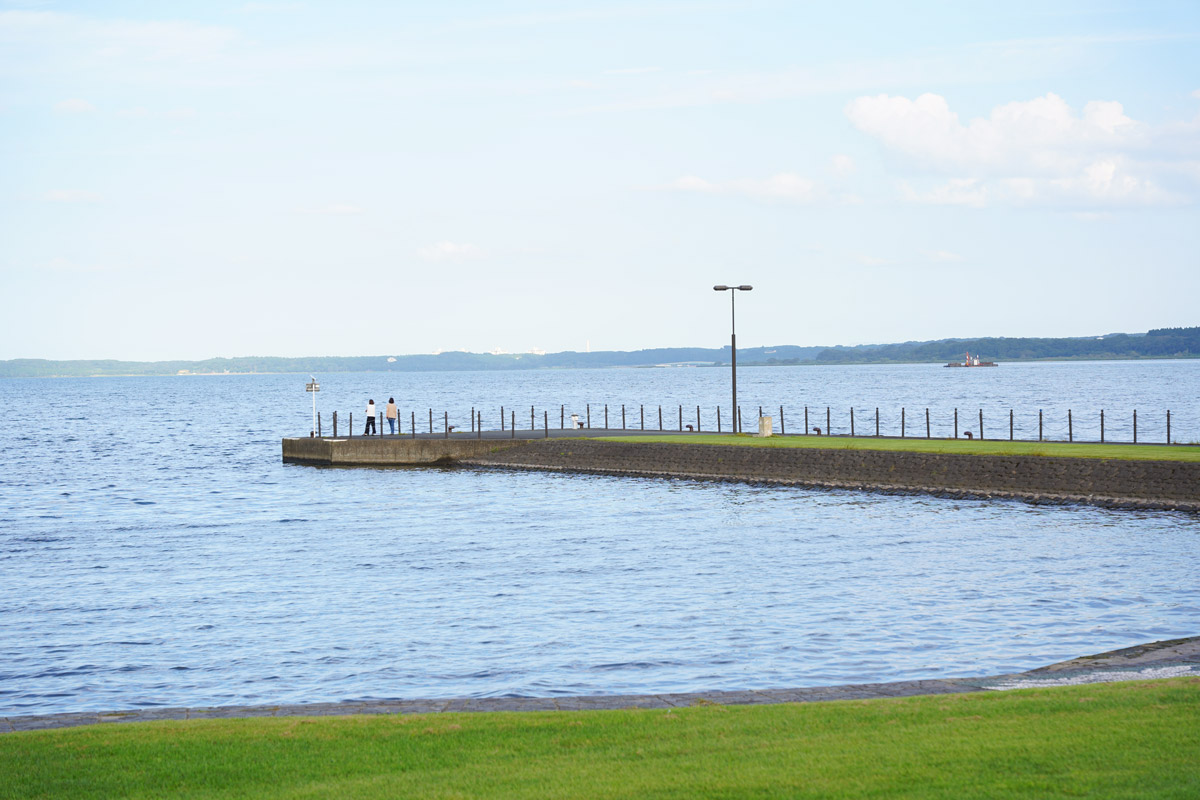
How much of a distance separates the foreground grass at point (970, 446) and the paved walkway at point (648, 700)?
71.2ft

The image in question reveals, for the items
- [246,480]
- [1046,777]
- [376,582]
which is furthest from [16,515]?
[1046,777]

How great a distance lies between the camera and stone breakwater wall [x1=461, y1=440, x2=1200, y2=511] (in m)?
31.5

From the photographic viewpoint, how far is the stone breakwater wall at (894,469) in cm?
3145

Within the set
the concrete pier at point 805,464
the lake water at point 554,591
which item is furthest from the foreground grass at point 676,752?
the concrete pier at point 805,464

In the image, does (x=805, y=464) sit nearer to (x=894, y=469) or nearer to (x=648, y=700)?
(x=894, y=469)

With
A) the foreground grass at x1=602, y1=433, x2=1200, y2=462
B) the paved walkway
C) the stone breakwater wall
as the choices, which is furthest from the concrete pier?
the paved walkway

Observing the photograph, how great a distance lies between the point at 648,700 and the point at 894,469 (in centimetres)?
2703

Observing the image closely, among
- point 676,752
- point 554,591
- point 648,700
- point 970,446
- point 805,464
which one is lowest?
point 554,591

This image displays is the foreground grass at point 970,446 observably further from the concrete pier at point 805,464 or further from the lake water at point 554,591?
the lake water at point 554,591

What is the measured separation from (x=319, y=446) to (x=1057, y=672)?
4757 centimetres

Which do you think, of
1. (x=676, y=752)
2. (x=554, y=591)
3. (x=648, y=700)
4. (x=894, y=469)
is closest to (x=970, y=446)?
(x=894, y=469)

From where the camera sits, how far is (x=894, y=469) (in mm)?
38000

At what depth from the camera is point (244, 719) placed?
11.4 metres

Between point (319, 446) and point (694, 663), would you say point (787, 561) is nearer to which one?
point (694, 663)
